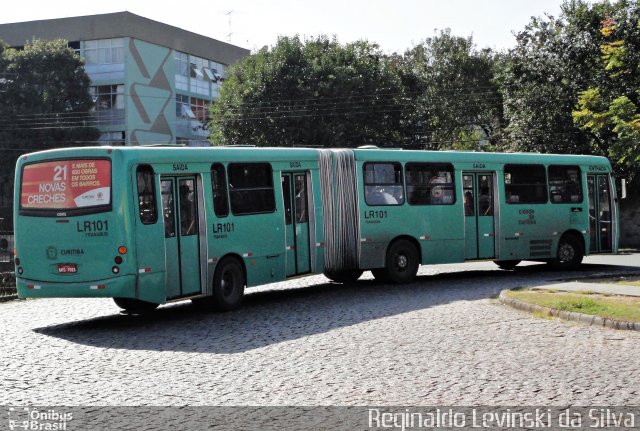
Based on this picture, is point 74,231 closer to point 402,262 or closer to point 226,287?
point 226,287

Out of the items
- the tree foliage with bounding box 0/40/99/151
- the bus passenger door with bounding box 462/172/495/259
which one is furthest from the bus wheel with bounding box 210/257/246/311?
the tree foliage with bounding box 0/40/99/151

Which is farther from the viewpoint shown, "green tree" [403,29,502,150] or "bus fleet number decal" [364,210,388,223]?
"green tree" [403,29,502,150]

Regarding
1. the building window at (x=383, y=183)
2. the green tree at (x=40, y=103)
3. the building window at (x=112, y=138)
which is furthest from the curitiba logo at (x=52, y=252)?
the building window at (x=112, y=138)

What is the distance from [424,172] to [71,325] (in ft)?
32.0

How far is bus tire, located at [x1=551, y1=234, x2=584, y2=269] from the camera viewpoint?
24969 millimetres

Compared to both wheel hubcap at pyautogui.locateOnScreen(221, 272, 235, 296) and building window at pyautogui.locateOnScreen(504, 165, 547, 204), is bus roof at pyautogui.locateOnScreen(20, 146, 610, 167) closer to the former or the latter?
building window at pyautogui.locateOnScreen(504, 165, 547, 204)

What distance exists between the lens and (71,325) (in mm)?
15219

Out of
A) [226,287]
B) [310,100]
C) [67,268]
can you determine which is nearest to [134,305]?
[226,287]

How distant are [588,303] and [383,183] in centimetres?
746

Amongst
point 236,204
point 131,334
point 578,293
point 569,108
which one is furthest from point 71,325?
point 569,108

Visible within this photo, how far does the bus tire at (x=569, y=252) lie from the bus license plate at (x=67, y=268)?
14.6 metres

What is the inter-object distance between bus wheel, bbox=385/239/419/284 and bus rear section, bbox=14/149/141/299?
26.2 ft

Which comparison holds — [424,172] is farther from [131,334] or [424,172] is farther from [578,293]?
[131,334]

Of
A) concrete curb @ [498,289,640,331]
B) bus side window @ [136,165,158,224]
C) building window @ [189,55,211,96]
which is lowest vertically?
concrete curb @ [498,289,640,331]
